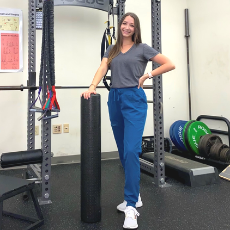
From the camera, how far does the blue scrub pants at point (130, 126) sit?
1.55 m

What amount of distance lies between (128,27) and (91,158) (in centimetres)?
91

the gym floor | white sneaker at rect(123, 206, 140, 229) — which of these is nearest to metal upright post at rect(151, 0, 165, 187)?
the gym floor

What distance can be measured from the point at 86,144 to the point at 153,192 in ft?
2.97

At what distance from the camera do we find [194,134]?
3.03 meters

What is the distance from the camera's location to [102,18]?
3.18 meters

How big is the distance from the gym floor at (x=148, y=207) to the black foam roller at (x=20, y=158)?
12.8 inches

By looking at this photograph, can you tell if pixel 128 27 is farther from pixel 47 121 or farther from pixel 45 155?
pixel 45 155

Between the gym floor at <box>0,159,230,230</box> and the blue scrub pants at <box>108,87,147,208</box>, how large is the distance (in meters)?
0.23

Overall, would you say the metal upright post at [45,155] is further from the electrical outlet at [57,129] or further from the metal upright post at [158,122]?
the electrical outlet at [57,129]

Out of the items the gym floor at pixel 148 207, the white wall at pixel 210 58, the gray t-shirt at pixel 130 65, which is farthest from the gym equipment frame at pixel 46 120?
the white wall at pixel 210 58

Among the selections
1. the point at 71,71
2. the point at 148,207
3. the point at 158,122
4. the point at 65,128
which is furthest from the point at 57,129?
the point at 148,207

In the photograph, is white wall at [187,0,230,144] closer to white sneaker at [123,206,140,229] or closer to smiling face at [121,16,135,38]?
smiling face at [121,16,135,38]

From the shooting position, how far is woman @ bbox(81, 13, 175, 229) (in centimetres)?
155

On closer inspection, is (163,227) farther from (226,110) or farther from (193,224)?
(226,110)
